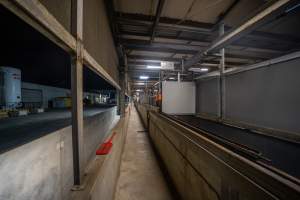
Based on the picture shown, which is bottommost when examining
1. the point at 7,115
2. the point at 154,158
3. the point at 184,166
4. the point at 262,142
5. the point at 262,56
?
the point at 154,158

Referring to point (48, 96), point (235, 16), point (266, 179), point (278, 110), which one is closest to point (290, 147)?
point (278, 110)

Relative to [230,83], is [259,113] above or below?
below

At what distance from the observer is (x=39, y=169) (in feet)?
3.18

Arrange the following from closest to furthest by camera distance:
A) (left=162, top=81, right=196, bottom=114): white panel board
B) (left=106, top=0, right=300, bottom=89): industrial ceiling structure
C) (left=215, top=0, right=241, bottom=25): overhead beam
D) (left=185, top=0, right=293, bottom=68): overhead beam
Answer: (left=185, top=0, right=293, bottom=68): overhead beam, (left=106, top=0, right=300, bottom=89): industrial ceiling structure, (left=215, top=0, right=241, bottom=25): overhead beam, (left=162, top=81, right=196, bottom=114): white panel board

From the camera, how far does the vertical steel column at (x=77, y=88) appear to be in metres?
Answer: 0.70

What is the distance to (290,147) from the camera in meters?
1.41

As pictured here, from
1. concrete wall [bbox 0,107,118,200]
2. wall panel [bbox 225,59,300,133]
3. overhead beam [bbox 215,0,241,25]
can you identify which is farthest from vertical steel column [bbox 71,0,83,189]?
overhead beam [bbox 215,0,241,25]

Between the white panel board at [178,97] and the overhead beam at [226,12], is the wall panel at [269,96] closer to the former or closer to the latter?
the overhead beam at [226,12]

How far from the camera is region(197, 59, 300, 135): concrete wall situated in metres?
1.54

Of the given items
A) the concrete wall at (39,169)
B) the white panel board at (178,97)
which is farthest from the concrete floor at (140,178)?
the white panel board at (178,97)

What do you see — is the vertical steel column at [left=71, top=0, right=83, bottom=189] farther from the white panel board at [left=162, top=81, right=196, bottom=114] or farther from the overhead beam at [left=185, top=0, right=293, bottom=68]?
the white panel board at [left=162, top=81, right=196, bottom=114]

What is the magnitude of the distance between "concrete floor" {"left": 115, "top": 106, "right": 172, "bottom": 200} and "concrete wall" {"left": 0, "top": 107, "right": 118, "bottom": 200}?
28.2 inches

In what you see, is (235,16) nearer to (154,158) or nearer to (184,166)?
(184,166)

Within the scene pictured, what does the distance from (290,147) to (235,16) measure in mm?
2237
